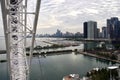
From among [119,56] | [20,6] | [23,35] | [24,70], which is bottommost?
[119,56]

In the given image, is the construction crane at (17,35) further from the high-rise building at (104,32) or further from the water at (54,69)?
the high-rise building at (104,32)

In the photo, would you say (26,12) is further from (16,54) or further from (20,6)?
(16,54)

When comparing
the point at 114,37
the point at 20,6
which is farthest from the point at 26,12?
the point at 114,37

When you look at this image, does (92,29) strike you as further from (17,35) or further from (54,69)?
(17,35)

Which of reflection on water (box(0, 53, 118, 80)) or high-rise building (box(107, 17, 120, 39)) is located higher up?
high-rise building (box(107, 17, 120, 39))

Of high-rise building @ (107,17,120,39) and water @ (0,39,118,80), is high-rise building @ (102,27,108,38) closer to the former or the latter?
high-rise building @ (107,17,120,39)

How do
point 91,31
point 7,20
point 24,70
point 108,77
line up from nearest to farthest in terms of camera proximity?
point 7,20 < point 24,70 < point 108,77 < point 91,31

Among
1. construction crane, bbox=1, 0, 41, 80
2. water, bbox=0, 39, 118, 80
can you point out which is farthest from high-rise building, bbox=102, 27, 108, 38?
construction crane, bbox=1, 0, 41, 80

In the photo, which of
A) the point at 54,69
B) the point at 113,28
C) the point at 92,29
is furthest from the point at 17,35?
the point at 92,29
